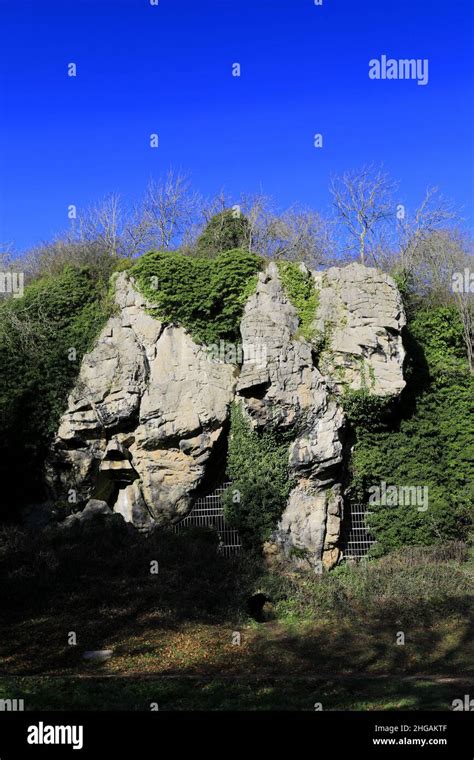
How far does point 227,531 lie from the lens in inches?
743

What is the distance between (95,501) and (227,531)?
3.65 metres

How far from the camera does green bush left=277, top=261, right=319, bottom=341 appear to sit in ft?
64.7

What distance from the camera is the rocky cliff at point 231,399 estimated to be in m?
18.7

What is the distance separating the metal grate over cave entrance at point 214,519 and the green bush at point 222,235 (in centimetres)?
881

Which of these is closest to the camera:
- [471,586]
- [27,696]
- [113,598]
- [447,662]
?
A: [27,696]

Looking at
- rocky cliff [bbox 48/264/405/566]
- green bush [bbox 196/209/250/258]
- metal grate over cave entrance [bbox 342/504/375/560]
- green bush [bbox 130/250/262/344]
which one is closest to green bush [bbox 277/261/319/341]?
rocky cliff [bbox 48/264/405/566]

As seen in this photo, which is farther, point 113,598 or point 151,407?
point 151,407

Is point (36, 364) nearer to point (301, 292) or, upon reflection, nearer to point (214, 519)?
point (214, 519)

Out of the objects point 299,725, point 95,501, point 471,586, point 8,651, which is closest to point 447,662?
point 471,586

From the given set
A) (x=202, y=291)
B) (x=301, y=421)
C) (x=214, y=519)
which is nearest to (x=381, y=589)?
(x=301, y=421)

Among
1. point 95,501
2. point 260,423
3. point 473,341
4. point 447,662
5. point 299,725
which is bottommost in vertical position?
point 447,662

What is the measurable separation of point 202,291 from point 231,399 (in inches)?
127

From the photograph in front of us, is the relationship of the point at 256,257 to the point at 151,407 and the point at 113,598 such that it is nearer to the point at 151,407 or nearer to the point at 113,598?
the point at 151,407

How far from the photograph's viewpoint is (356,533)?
19.3 meters
